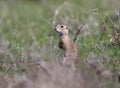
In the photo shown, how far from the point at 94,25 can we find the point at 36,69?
11.7 feet

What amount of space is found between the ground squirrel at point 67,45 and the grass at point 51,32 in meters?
0.11

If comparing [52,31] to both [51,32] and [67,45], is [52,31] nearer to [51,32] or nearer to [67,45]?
[51,32]

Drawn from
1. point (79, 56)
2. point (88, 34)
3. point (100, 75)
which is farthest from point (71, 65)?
point (88, 34)

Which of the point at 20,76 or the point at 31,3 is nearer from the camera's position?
the point at 20,76

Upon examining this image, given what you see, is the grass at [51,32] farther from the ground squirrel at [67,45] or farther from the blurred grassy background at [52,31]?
the ground squirrel at [67,45]

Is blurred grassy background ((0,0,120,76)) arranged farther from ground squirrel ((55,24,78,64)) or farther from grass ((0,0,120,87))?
ground squirrel ((55,24,78,64))

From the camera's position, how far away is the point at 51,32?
407 inches

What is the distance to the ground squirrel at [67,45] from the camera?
23.0 ft

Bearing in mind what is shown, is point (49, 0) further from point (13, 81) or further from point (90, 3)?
point (13, 81)

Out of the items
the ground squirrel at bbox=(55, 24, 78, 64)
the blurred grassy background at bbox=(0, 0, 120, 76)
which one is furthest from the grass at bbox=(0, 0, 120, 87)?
the ground squirrel at bbox=(55, 24, 78, 64)

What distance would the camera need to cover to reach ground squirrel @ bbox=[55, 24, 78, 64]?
7.00m

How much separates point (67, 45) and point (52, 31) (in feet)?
10.4

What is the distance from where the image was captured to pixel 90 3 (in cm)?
1394

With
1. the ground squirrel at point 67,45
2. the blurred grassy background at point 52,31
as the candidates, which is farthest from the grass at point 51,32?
the ground squirrel at point 67,45
